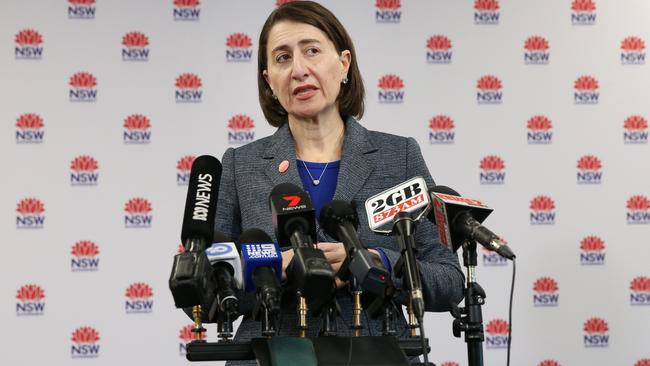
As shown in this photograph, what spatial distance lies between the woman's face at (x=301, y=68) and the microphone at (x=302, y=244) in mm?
587

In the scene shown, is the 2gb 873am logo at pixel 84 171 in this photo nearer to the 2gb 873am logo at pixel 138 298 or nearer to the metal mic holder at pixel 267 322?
the 2gb 873am logo at pixel 138 298

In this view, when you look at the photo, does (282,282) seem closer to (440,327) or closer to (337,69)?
(337,69)

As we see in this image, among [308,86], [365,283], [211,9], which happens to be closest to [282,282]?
[365,283]

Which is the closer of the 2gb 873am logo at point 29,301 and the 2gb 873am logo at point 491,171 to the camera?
the 2gb 873am logo at point 29,301

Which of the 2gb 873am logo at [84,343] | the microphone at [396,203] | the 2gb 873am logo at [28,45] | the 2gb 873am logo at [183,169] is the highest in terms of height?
the 2gb 873am logo at [28,45]

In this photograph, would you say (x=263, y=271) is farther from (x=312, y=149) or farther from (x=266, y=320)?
(x=312, y=149)

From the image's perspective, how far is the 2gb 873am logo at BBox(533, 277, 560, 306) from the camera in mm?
3975

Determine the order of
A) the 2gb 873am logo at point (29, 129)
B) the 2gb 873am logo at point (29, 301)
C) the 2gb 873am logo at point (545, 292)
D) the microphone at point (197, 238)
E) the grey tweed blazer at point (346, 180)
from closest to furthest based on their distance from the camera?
the microphone at point (197, 238)
the grey tweed blazer at point (346, 180)
the 2gb 873am logo at point (29, 301)
the 2gb 873am logo at point (29, 129)
the 2gb 873am logo at point (545, 292)

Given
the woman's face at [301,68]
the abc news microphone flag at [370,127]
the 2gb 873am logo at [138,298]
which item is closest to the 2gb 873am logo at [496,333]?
the abc news microphone flag at [370,127]

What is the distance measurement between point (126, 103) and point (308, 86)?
226cm

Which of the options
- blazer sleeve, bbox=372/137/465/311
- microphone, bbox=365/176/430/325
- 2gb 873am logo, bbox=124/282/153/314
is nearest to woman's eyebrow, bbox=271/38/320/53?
blazer sleeve, bbox=372/137/465/311

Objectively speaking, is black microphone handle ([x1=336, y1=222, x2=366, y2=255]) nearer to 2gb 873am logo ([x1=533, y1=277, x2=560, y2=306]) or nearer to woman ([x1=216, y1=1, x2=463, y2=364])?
woman ([x1=216, y1=1, x2=463, y2=364])

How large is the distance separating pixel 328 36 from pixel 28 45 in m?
2.49

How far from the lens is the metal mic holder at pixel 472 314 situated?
138 cm
